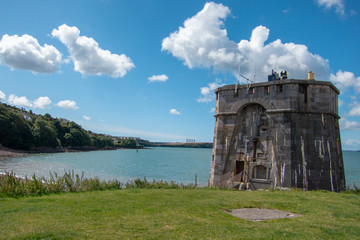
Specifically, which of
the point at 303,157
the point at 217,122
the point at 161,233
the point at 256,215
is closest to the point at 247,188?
the point at 303,157

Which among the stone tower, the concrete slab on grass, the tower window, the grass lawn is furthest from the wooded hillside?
the concrete slab on grass

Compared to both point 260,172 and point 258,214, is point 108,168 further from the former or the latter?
point 258,214

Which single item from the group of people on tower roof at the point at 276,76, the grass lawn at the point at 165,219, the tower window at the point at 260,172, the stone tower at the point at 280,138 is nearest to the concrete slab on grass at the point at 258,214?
the grass lawn at the point at 165,219

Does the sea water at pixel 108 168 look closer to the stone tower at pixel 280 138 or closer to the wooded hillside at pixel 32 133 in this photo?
the wooded hillside at pixel 32 133

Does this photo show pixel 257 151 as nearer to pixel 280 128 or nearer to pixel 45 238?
pixel 280 128

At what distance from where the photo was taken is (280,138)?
14484 millimetres

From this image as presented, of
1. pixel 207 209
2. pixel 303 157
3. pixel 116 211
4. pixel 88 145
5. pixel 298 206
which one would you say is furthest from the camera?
pixel 88 145

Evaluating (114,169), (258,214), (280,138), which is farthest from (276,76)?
(114,169)

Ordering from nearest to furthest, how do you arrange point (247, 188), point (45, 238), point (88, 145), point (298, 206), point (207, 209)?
point (45, 238)
point (207, 209)
point (298, 206)
point (247, 188)
point (88, 145)

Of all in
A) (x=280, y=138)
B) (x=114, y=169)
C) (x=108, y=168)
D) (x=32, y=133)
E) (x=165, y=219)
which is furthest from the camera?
(x=32, y=133)

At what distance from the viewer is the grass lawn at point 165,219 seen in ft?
18.8

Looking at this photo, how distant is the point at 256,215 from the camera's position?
8.05m

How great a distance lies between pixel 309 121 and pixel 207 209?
350 inches

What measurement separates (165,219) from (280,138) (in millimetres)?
9588
